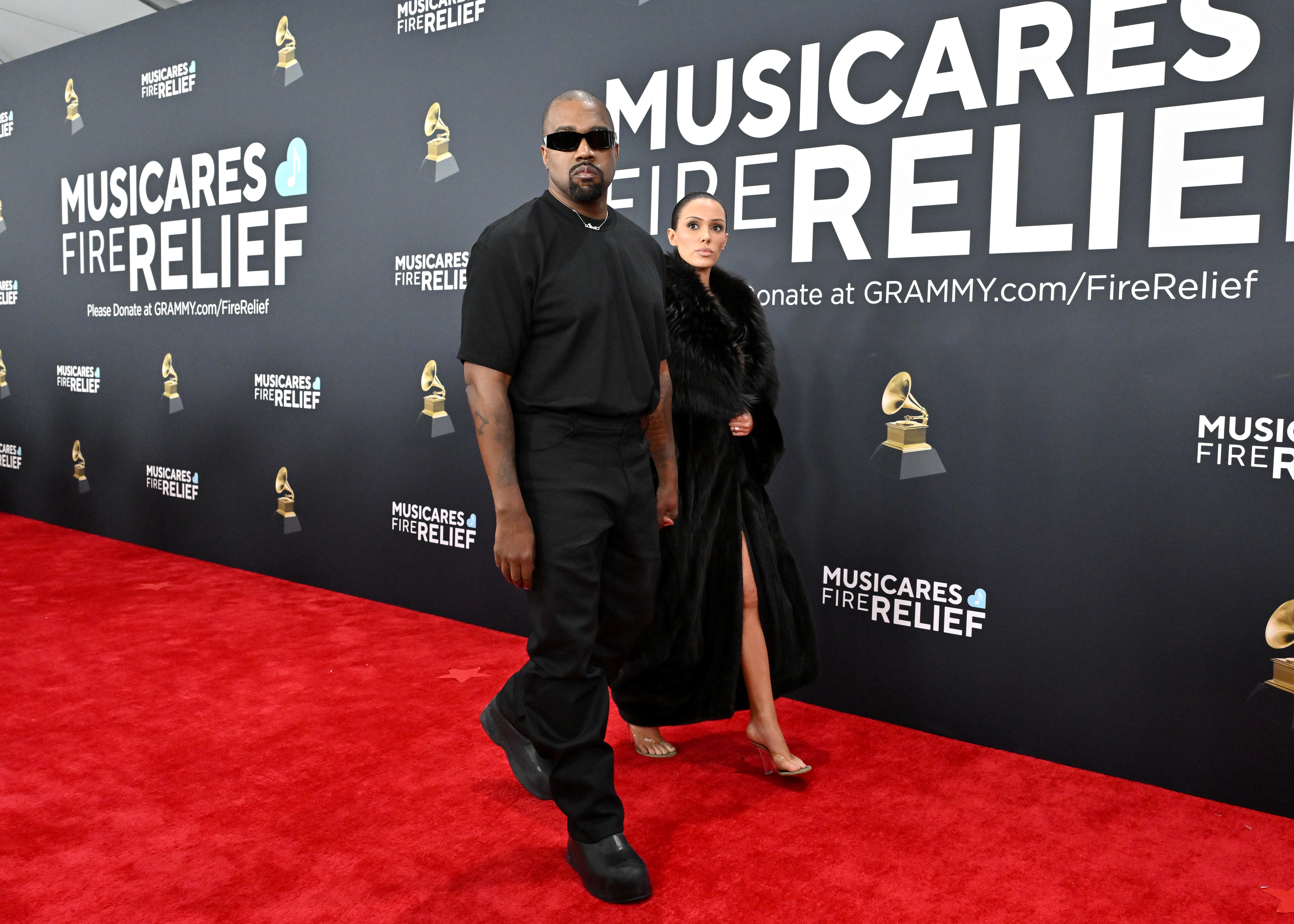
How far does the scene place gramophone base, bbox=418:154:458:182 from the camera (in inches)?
158

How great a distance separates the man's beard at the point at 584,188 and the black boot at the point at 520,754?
1147 mm

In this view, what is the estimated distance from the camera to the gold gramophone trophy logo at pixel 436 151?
4.02m

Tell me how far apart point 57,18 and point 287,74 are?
11.3 feet

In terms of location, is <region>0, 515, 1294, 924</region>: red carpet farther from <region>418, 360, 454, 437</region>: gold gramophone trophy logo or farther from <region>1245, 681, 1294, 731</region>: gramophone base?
<region>418, 360, 454, 437</region>: gold gramophone trophy logo

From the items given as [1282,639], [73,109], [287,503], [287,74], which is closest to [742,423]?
[1282,639]

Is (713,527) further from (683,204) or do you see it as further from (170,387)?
(170,387)

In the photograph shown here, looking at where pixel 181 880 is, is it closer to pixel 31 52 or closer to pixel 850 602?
pixel 850 602

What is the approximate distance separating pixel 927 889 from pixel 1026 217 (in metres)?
1.72

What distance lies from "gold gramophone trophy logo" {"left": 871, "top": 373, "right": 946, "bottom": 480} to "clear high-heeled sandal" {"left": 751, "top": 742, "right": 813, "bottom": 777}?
Result: 92 centimetres

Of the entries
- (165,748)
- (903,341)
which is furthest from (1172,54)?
(165,748)

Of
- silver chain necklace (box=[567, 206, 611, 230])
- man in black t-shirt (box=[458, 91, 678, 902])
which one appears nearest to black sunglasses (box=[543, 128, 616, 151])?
man in black t-shirt (box=[458, 91, 678, 902])

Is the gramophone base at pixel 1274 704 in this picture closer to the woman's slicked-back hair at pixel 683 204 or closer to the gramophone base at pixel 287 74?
the woman's slicked-back hair at pixel 683 204

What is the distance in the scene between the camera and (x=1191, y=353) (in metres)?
2.45

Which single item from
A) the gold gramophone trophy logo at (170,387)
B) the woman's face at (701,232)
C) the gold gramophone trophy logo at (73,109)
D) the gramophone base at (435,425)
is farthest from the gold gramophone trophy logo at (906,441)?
the gold gramophone trophy logo at (73,109)
